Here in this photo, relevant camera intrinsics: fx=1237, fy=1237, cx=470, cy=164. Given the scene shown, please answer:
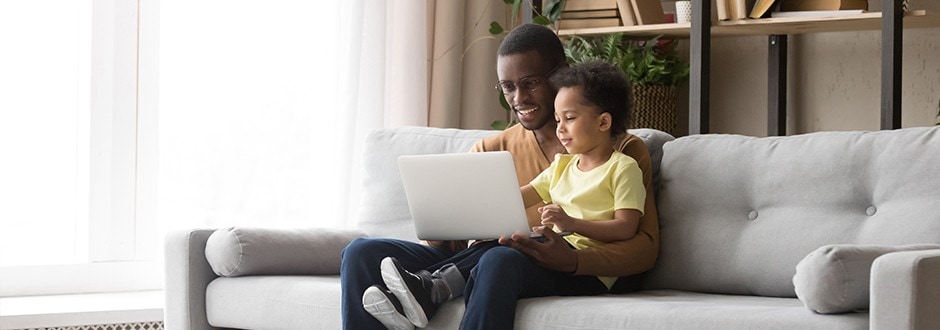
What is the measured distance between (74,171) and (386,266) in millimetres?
1613

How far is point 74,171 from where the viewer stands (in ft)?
11.4

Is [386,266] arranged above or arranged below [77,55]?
below

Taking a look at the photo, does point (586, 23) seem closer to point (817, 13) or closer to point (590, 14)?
point (590, 14)

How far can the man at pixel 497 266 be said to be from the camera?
2111mm

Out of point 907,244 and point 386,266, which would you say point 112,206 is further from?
point 907,244

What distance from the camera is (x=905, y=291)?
1.68m

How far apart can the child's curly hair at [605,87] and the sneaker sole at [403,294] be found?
1.69 ft

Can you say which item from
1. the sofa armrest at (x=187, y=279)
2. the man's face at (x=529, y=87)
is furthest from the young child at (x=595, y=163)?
the sofa armrest at (x=187, y=279)

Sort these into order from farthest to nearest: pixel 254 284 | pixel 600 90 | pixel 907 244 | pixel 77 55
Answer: pixel 77 55 → pixel 254 284 → pixel 600 90 → pixel 907 244

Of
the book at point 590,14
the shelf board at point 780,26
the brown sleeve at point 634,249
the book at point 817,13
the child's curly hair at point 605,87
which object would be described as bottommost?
the brown sleeve at point 634,249

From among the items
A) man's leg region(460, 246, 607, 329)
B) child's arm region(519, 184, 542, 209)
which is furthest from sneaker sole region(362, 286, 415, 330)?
child's arm region(519, 184, 542, 209)

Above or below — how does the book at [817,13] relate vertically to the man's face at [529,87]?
above

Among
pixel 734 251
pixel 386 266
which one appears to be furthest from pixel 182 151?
pixel 734 251

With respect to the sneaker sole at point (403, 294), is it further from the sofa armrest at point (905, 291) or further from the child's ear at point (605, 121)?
the sofa armrest at point (905, 291)
